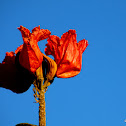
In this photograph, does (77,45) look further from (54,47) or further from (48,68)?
(48,68)

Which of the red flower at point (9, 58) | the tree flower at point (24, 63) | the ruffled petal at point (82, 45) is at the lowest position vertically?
the tree flower at point (24, 63)

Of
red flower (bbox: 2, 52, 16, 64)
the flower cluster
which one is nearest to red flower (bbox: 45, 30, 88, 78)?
the flower cluster

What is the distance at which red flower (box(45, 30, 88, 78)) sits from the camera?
10.7ft

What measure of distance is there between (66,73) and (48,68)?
314 millimetres

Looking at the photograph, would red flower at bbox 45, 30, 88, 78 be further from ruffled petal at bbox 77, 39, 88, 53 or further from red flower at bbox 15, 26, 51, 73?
red flower at bbox 15, 26, 51, 73

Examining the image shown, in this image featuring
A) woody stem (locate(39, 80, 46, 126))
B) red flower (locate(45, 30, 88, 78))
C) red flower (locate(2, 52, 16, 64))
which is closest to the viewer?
woody stem (locate(39, 80, 46, 126))

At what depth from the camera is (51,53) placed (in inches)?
135

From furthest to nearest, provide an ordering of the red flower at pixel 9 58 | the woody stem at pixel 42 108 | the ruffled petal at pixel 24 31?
the red flower at pixel 9 58 → the ruffled petal at pixel 24 31 → the woody stem at pixel 42 108

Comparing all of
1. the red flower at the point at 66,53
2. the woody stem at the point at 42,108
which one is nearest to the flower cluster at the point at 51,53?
the red flower at the point at 66,53

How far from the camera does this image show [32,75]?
314cm

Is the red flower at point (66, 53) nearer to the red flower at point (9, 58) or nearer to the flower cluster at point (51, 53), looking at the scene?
the flower cluster at point (51, 53)

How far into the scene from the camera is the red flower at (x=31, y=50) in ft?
9.68

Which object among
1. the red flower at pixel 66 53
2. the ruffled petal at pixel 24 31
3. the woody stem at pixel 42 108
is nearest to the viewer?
the woody stem at pixel 42 108

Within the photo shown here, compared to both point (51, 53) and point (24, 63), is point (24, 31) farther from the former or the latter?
point (51, 53)
